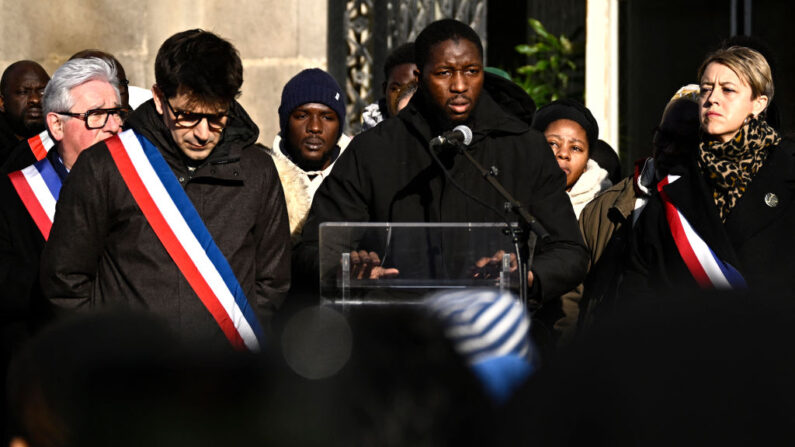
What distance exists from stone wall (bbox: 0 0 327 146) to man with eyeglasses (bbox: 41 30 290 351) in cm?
417

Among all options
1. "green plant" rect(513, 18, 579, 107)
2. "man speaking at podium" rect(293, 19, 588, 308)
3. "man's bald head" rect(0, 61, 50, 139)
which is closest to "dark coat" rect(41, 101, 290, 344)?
"man speaking at podium" rect(293, 19, 588, 308)

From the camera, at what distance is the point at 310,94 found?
18.1ft

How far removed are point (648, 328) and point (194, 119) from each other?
3.09 metres

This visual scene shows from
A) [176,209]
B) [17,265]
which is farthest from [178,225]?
[17,265]

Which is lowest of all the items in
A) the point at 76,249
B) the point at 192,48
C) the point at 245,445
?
the point at 76,249

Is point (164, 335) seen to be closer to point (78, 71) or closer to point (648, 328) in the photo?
point (648, 328)

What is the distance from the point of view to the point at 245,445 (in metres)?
0.81

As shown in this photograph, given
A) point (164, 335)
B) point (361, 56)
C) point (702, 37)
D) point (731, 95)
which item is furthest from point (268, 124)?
point (164, 335)

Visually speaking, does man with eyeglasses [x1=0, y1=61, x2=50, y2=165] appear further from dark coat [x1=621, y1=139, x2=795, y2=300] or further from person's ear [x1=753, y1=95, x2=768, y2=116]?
person's ear [x1=753, y1=95, x2=768, y2=116]

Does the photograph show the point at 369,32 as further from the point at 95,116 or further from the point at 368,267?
the point at 368,267

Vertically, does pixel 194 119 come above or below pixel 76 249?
above

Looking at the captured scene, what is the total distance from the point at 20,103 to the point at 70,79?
111 inches

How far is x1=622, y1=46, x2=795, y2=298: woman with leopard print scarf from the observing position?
4129 millimetres

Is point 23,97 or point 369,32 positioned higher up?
point 369,32
